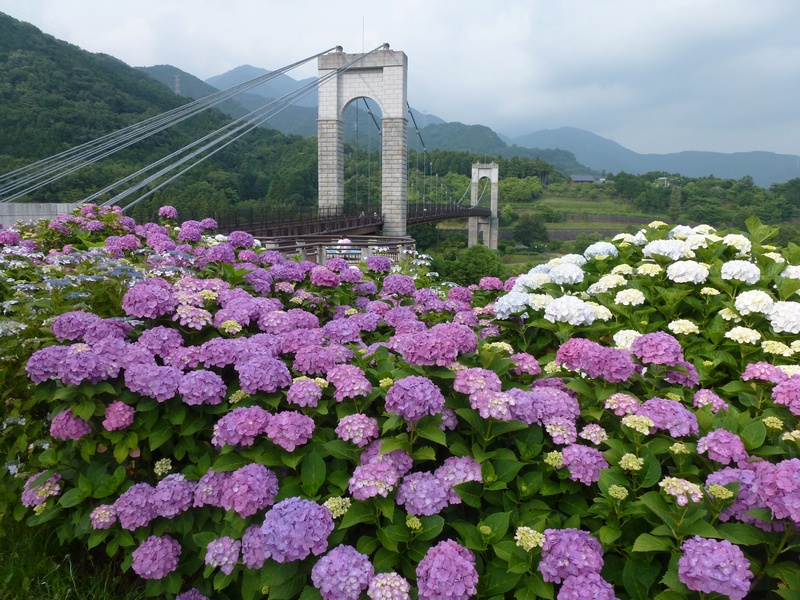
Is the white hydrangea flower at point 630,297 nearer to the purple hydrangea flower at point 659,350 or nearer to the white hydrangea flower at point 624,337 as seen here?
the white hydrangea flower at point 624,337

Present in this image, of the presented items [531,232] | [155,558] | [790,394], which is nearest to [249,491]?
[155,558]

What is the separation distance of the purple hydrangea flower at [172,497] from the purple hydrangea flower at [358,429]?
0.50 meters

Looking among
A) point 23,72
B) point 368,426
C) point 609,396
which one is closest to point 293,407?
point 368,426

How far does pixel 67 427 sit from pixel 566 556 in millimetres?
1395

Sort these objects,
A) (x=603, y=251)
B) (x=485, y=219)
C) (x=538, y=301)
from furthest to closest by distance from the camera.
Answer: (x=485, y=219)
(x=603, y=251)
(x=538, y=301)

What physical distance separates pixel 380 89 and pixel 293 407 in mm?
22109

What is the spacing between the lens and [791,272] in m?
2.32

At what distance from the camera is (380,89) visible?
2198 cm

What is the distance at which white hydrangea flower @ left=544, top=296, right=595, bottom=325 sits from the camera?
6.41 ft

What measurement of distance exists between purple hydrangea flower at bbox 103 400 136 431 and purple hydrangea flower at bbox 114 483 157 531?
190 mm

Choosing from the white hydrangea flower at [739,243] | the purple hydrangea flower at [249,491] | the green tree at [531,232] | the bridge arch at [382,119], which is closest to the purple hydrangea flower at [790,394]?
the white hydrangea flower at [739,243]

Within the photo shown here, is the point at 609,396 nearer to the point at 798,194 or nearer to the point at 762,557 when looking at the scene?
the point at 762,557

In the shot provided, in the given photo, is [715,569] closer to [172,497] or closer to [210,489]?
[210,489]

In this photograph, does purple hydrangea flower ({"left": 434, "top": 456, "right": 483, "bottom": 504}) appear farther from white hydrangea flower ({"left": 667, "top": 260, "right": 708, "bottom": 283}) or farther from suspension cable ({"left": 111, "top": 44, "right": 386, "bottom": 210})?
suspension cable ({"left": 111, "top": 44, "right": 386, "bottom": 210})
